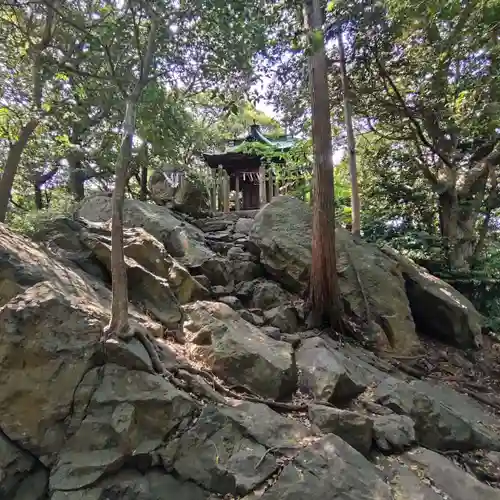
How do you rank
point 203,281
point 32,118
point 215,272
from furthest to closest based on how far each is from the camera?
point 32,118, point 215,272, point 203,281

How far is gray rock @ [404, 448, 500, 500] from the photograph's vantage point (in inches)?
134

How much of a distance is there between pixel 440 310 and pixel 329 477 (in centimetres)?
512

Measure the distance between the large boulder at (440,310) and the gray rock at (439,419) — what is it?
7.70 feet

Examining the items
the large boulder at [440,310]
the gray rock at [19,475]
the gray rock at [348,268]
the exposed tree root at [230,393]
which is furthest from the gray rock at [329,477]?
the large boulder at [440,310]

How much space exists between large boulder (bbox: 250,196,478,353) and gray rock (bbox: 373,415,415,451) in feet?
6.93

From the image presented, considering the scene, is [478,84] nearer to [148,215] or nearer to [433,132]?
[433,132]

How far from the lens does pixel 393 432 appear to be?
155 inches

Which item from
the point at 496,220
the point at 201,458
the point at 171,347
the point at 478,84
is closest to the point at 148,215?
the point at 171,347

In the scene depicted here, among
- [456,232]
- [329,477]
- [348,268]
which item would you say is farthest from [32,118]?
[456,232]

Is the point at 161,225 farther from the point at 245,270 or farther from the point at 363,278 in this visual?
the point at 363,278

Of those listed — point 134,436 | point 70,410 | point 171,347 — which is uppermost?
point 171,347

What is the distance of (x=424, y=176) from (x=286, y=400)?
8.21m

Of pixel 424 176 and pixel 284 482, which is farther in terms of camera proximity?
pixel 424 176

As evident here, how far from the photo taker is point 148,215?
7.72 meters
